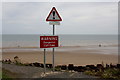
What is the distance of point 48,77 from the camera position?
25.9ft

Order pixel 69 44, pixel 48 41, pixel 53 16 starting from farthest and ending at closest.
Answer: pixel 69 44
pixel 48 41
pixel 53 16

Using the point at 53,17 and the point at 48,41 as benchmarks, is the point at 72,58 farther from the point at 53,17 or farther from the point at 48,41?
the point at 53,17

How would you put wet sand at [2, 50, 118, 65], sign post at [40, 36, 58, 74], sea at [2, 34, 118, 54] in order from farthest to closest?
sea at [2, 34, 118, 54] → wet sand at [2, 50, 118, 65] → sign post at [40, 36, 58, 74]

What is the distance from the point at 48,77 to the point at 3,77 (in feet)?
5.88

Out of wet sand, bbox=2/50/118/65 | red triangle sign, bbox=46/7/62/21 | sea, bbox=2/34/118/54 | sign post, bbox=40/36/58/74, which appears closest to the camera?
red triangle sign, bbox=46/7/62/21

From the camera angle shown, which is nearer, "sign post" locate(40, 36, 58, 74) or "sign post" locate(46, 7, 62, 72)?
"sign post" locate(46, 7, 62, 72)

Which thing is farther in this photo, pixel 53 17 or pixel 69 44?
pixel 69 44

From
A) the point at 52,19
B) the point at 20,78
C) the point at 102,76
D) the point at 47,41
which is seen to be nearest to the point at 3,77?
the point at 20,78

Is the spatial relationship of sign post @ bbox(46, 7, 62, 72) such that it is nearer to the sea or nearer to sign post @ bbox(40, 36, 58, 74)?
sign post @ bbox(40, 36, 58, 74)

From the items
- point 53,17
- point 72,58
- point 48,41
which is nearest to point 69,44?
point 72,58

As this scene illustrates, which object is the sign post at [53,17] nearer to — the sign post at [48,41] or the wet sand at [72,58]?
the sign post at [48,41]

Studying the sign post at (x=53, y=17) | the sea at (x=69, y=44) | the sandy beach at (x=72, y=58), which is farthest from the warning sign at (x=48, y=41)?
the sea at (x=69, y=44)

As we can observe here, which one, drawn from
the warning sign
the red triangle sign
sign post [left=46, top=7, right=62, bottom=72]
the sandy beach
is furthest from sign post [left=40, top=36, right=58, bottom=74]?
the sandy beach

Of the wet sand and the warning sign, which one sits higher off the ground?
the warning sign
